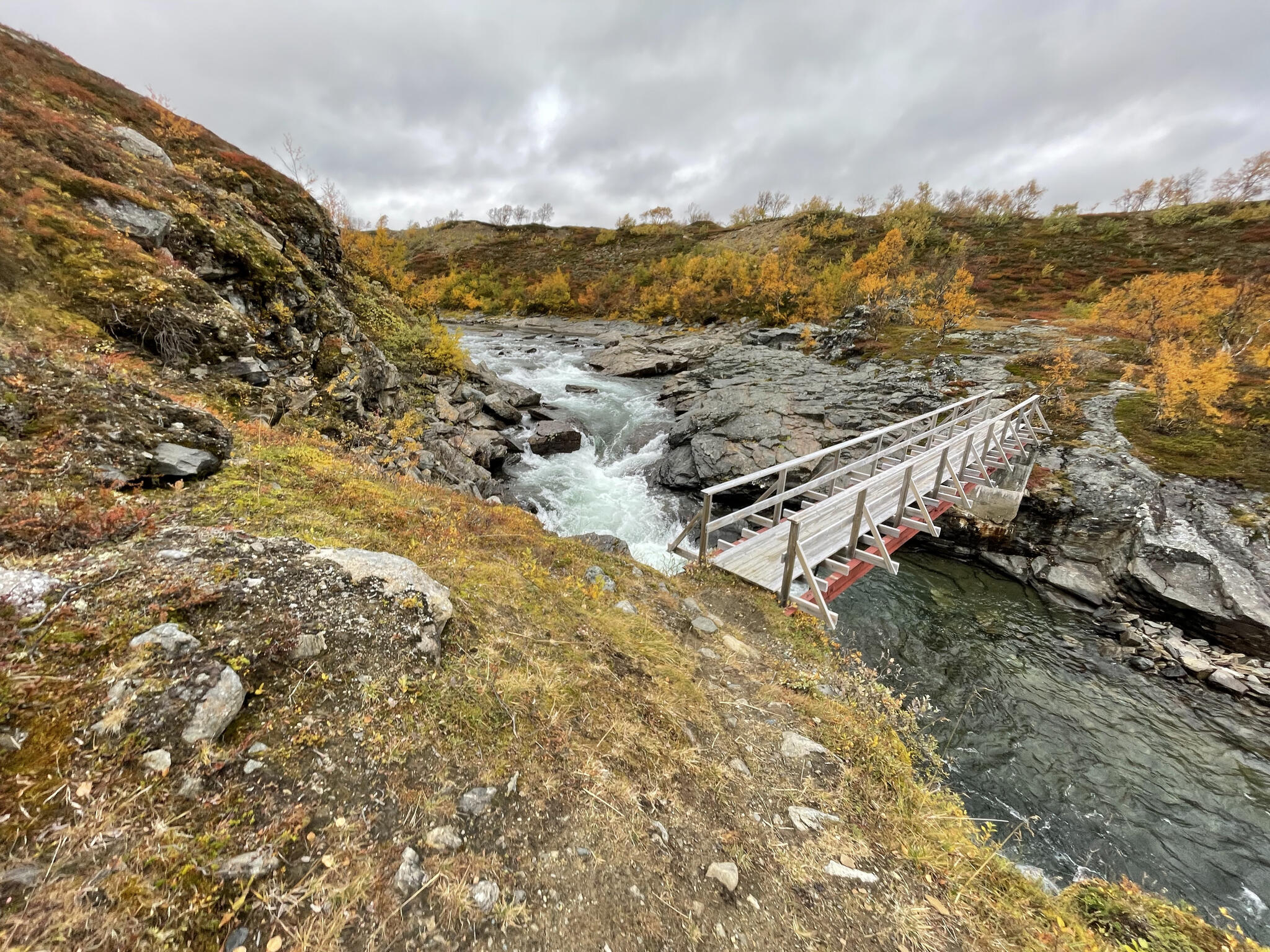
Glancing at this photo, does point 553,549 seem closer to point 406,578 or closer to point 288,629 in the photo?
point 406,578

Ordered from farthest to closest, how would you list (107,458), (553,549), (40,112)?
1. (40,112)
2. (553,549)
3. (107,458)

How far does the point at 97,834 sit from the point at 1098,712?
13.0 meters

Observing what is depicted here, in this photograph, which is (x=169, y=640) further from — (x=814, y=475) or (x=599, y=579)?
(x=814, y=475)

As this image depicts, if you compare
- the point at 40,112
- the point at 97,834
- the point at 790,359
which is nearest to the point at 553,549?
the point at 97,834

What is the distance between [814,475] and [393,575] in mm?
14726

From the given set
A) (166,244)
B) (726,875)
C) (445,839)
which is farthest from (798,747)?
(166,244)

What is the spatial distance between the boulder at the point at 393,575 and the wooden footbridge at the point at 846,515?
16.0ft

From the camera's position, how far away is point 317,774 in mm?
2947

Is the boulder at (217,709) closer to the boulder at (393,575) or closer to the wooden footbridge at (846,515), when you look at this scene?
the boulder at (393,575)

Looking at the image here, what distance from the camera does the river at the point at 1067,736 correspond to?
6.34 m

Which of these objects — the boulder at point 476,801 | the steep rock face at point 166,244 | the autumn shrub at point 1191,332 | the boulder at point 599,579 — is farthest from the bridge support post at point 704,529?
the autumn shrub at point 1191,332

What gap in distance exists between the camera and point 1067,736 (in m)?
8.00

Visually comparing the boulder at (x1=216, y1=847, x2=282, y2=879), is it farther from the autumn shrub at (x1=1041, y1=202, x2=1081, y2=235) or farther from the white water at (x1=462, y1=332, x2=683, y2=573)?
the autumn shrub at (x1=1041, y1=202, x2=1081, y2=235)

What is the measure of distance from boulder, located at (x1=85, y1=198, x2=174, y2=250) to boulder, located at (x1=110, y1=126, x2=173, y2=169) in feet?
9.10
